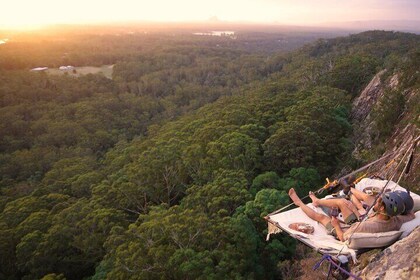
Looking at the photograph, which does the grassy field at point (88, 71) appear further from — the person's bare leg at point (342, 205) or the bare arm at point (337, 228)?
the bare arm at point (337, 228)

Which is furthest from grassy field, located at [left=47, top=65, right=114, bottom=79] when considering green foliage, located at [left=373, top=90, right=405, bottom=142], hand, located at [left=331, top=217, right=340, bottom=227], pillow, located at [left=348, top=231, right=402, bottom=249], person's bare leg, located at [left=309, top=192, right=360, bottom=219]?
pillow, located at [left=348, top=231, right=402, bottom=249]

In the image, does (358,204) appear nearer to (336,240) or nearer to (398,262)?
(336,240)

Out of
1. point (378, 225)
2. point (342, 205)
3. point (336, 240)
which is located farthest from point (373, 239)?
point (342, 205)

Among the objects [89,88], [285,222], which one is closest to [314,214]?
[285,222]

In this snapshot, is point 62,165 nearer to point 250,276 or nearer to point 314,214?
point 250,276

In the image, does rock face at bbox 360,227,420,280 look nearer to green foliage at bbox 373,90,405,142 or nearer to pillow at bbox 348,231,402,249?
pillow at bbox 348,231,402,249
